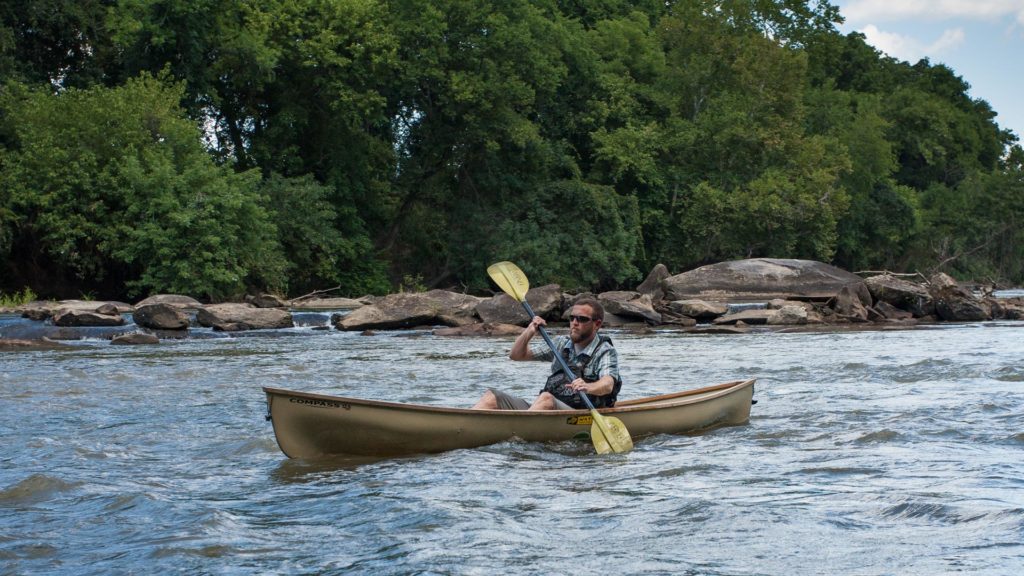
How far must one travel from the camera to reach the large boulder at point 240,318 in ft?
65.5

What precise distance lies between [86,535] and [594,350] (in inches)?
151

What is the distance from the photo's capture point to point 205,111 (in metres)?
31.5

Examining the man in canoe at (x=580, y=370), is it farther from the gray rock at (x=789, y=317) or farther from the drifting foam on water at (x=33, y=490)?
the gray rock at (x=789, y=317)

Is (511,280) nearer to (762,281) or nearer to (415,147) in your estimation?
(762,281)

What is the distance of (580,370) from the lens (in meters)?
8.04

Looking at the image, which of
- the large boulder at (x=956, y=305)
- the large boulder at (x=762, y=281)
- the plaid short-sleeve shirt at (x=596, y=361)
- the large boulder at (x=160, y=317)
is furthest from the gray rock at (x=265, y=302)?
the plaid short-sleeve shirt at (x=596, y=361)

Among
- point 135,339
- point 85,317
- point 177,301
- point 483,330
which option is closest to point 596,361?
point 135,339

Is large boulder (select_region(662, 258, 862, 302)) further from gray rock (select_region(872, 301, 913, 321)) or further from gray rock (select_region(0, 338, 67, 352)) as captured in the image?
gray rock (select_region(0, 338, 67, 352))

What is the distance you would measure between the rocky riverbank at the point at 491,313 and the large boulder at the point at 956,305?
2 centimetres

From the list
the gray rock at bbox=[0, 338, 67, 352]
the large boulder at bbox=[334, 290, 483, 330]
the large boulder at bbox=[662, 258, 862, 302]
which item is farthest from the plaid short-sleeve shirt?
the large boulder at bbox=[662, 258, 862, 302]

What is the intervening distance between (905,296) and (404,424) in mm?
18904

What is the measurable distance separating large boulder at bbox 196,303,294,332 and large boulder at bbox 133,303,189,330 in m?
0.50

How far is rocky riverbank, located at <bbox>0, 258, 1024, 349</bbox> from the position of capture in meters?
19.3

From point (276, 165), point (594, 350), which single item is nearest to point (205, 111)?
point (276, 165)
